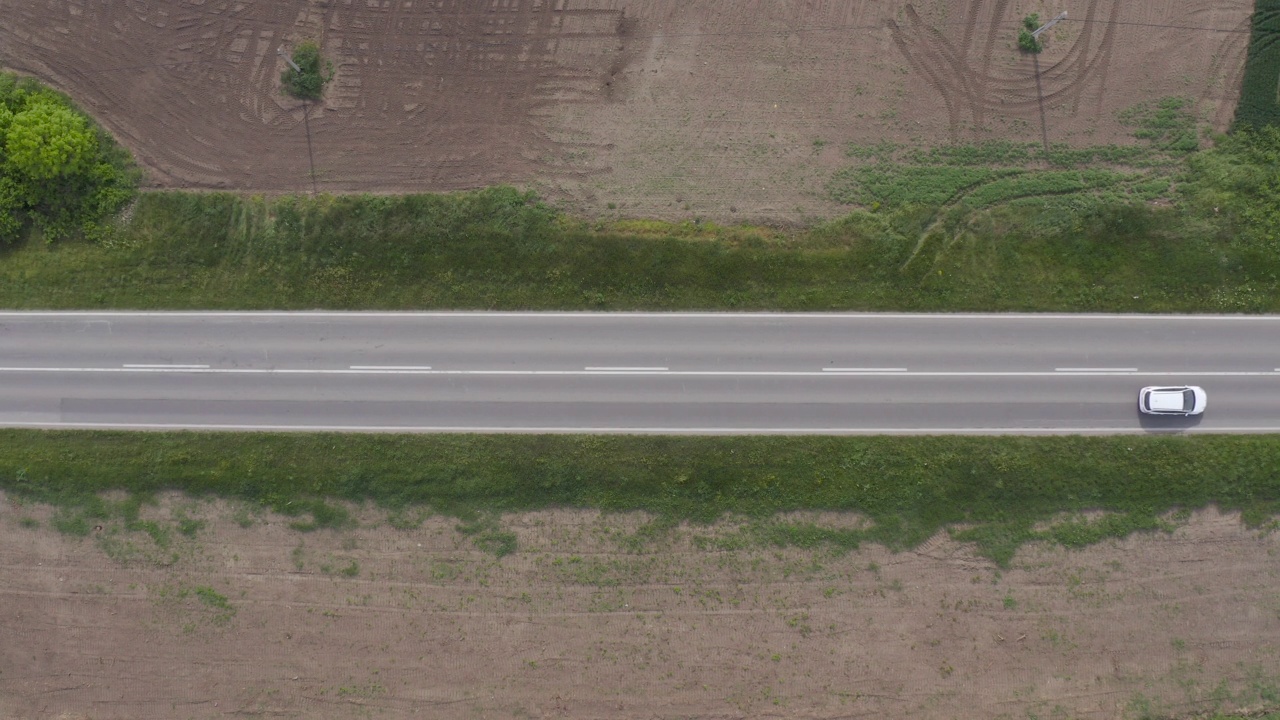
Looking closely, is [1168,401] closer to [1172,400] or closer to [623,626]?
[1172,400]

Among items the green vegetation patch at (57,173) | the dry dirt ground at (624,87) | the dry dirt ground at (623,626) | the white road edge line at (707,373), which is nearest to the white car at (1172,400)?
the white road edge line at (707,373)

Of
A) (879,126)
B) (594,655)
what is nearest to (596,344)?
(594,655)

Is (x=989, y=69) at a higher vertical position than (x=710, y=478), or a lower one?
higher

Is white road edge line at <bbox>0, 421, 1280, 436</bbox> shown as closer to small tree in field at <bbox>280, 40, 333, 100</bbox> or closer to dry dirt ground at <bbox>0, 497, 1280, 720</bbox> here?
dry dirt ground at <bbox>0, 497, 1280, 720</bbox>

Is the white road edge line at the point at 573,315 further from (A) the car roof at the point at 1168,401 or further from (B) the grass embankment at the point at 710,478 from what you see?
(B) the grass embankment at the point at 710,478

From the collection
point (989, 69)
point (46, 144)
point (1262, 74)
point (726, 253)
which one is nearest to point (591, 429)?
point (726, 253)

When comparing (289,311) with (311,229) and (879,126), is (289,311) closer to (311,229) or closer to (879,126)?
(311,229)

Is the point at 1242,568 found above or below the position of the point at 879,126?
below
